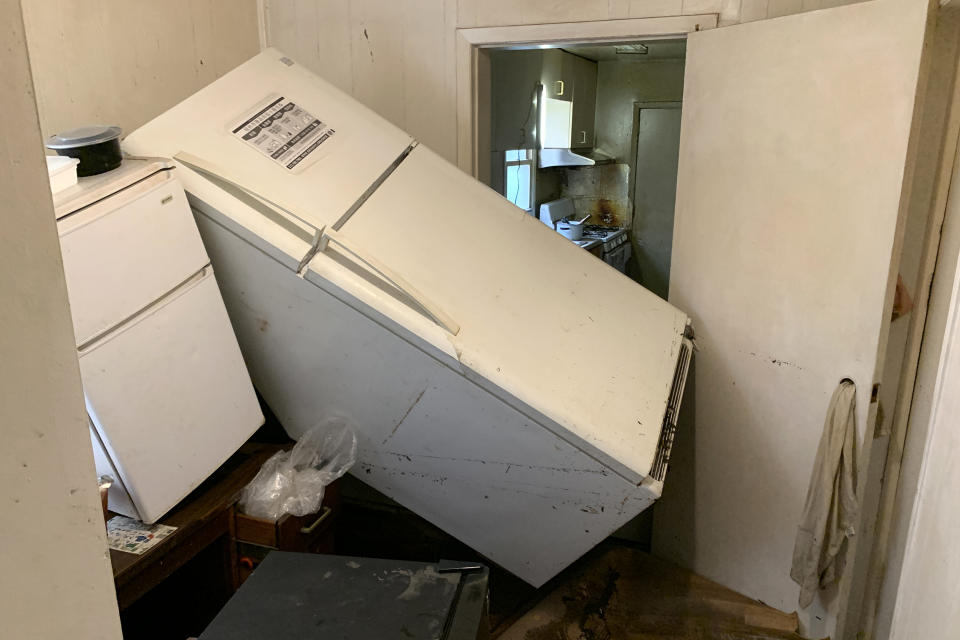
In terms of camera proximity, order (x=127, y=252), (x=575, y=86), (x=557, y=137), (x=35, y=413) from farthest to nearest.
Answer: (x=575, y=86)
(x=557, y=137)
(x=127, y=252)
(x=35, y=413)

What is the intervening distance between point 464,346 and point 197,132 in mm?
767

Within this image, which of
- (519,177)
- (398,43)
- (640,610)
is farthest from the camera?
(519,177)

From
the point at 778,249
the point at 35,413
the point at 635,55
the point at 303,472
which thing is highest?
the point at 635,55

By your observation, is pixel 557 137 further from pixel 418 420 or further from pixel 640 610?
pixel 418 420

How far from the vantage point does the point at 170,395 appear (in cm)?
138

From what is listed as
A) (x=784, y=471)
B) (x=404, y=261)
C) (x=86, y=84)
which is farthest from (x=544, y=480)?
(x=86, y=84)

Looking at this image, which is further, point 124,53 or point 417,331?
point 124,53

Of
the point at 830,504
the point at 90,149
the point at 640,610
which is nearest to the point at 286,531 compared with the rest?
the point at 90,149

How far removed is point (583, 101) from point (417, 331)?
3894 millimetres

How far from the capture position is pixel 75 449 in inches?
18.6

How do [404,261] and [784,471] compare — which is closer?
[404,261]

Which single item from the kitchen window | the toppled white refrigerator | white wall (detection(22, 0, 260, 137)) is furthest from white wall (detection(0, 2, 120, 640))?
the kitchen window

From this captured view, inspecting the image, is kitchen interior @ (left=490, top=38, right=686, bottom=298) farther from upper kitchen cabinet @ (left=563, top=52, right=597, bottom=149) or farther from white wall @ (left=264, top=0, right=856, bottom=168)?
white wall @ (left=264, top=0, right=856, bottom=168)

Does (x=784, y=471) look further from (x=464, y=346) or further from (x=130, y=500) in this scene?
(x=130, y=500)
